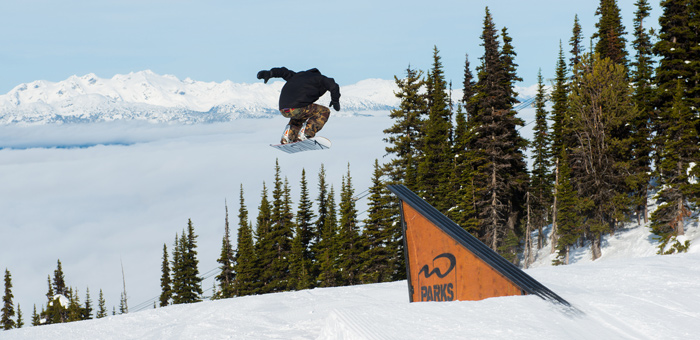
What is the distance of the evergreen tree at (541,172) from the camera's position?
54.8m

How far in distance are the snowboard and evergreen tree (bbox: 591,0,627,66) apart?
5705cm

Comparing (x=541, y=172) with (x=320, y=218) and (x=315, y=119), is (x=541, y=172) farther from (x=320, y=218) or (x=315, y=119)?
(x=315, y=119)

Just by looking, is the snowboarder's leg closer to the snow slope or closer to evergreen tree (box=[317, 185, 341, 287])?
the snow slope

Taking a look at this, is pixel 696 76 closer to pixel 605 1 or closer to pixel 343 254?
pixel 343 254

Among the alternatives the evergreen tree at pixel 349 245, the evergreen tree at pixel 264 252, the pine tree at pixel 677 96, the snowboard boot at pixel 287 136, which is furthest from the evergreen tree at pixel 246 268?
the snowboard boot at pixel 287 136

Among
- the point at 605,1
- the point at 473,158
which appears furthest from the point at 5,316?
the point at 605,1

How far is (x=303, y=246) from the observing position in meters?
65.4

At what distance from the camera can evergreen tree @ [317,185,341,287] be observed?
5281 centimetres

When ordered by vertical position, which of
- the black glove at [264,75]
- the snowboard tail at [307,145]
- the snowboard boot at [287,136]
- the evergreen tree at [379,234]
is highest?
the black glove at [264,75]

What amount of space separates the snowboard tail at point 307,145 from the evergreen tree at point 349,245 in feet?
121

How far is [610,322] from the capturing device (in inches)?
333

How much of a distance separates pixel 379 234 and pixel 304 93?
3606cm

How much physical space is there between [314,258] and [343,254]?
1499 centimetres

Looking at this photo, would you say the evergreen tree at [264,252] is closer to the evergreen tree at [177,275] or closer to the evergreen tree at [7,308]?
the evergreen tree at [177,275]
